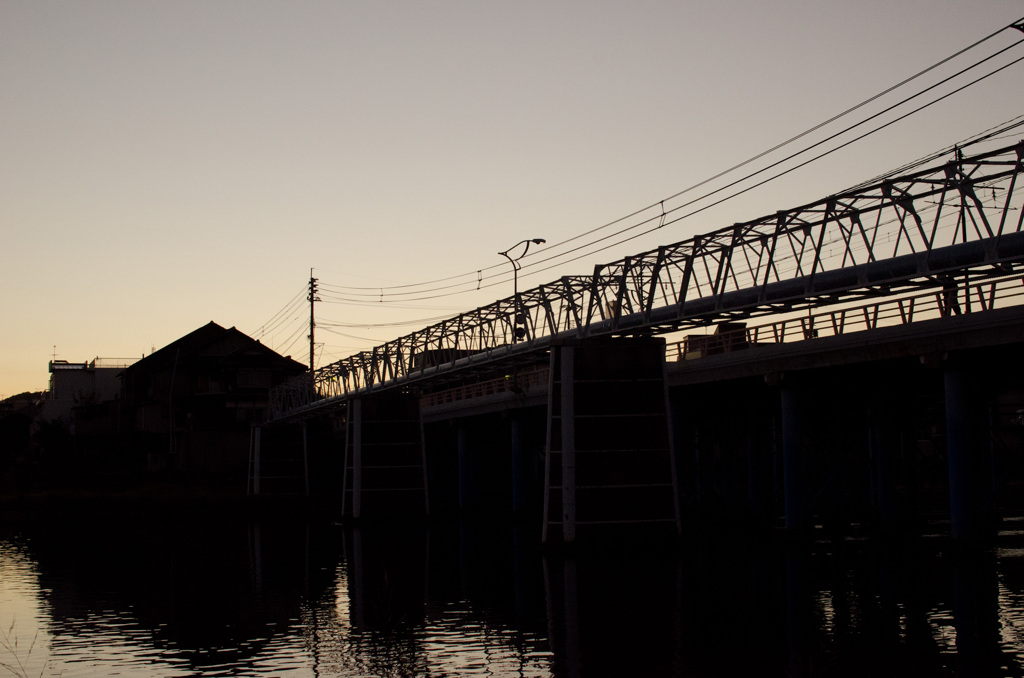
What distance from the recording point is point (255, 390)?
4860 inches

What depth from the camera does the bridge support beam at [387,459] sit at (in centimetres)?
7094

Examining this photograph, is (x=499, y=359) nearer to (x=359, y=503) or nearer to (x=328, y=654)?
(x=359, y=503)

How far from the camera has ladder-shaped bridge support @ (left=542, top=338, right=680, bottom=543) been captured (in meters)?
43.7

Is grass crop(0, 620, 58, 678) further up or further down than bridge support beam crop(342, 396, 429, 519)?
further down

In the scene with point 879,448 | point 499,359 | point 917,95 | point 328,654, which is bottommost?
point 328,654

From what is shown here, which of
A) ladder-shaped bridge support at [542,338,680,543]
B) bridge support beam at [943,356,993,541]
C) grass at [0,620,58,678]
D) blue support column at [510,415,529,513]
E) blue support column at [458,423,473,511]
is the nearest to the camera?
grass at [0,620,58,678]

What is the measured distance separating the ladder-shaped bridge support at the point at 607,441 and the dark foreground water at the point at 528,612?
160cm

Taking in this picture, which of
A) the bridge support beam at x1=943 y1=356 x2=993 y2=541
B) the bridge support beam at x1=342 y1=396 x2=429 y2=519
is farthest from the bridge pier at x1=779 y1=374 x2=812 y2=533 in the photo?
the bridge support beam at x1=342 y1=396 x2=429 y2=519

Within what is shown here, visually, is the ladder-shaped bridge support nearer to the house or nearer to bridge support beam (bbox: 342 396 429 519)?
bridge support beam (bbox: 342 396 429 519)

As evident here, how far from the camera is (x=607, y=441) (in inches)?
1740

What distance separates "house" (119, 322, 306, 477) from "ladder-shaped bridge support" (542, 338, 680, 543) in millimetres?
73840

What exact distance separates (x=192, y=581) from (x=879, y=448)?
29475 millimetres

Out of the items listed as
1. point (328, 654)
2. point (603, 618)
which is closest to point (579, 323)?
point (603, 618)

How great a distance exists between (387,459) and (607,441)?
98.6 feet
